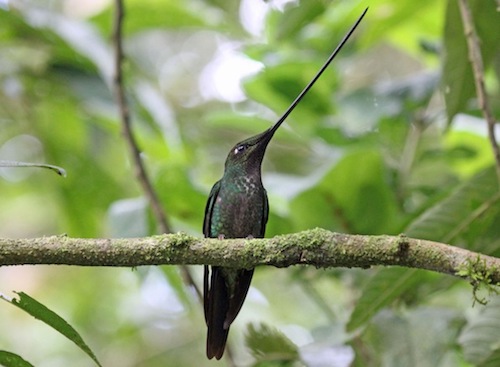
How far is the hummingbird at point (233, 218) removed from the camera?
109 inches

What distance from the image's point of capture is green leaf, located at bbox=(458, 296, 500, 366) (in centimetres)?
254

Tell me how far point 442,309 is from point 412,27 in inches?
74.2

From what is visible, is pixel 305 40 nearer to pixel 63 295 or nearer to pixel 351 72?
pixel 351 72

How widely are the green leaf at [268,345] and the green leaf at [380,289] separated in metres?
0.39

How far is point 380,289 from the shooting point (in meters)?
2.54

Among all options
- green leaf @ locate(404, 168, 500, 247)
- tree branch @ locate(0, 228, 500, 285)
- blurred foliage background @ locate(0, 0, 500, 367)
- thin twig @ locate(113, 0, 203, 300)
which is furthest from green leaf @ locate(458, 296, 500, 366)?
thin twig @ locate(113, 0, 203, 300)

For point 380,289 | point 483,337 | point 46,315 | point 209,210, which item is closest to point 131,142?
point 209,210

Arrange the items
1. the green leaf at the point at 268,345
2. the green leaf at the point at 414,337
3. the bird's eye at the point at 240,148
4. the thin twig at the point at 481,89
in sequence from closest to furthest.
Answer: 1. the thin twig at the point at 481,89
2. the green leaf at the point at 414,337
3. the green leaf at the point at 268,345
4. the bird's eye at the point at 240,148

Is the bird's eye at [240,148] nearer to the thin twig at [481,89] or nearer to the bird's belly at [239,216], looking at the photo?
the bird's belly at [239,216]

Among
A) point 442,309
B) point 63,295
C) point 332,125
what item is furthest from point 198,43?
point 442,309

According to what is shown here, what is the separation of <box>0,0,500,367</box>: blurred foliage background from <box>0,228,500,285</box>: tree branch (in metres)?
0.69

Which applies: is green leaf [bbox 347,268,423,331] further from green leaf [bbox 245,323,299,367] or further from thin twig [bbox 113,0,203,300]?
thin twig [bbox 113,0,203,300]

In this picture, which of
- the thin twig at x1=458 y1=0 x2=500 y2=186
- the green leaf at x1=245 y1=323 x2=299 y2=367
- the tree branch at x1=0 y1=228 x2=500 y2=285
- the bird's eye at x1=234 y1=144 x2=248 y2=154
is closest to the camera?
the tree branch at x1=0 y1=228 x2=500 y2=285

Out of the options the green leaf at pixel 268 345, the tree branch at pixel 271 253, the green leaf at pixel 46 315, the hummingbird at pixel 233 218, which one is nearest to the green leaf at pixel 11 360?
the green leaf at pixel 46 315
